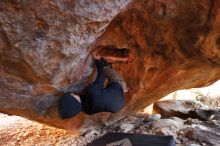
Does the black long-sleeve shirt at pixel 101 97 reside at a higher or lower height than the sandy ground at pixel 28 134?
higher

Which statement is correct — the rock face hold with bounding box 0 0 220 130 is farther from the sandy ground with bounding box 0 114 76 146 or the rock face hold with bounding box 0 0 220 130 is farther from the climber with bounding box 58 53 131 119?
the sandy ground with bounding box 0 114 76 146

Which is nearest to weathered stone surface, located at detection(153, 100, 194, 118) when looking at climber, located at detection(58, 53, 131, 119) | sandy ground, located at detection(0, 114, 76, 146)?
sandy ground, located at detection(0, 114, 76, 146)

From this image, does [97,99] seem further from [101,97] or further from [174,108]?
[174,108]

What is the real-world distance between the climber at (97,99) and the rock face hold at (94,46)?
0.17 meters

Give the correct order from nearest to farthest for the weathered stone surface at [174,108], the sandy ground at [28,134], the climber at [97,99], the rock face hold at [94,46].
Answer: the rock face hold at [94,46], the climber at [97,99], the sandy ground at [28,134], the weathered stone surface at [174,108]

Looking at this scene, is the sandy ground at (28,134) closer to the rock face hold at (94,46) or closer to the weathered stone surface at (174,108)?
the rock face hold at (94,46)

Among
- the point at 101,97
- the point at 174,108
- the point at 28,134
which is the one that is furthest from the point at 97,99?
the point at 174,108

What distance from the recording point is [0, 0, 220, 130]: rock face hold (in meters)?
2.26

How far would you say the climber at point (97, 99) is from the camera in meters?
2.77

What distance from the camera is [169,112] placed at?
5.31 meters

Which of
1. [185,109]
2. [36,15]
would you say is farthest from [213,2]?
[185,109]

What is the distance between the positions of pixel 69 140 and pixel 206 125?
203 centimetres

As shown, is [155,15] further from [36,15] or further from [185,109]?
[185,109]

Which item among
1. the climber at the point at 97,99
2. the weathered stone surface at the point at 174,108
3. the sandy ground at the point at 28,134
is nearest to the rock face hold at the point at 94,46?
the climber at the point at 97,99
